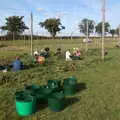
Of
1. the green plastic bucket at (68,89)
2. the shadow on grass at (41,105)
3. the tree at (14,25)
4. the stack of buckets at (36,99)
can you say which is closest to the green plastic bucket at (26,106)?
the stack of buckets at (36,99)

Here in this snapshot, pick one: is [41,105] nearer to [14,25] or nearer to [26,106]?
[26,106]

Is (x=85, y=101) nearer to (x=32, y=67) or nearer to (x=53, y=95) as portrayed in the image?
(x=53, y=95)

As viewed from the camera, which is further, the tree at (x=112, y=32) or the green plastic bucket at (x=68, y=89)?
the tree at (x=112, y=32)

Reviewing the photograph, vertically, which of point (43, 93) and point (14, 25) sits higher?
point (14, 25)

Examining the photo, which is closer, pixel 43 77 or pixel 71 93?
pixel 71 93

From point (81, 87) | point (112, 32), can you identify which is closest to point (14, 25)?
point (112, 32)

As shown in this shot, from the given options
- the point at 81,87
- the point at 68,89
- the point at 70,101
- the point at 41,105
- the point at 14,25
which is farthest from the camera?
the point at 14,25

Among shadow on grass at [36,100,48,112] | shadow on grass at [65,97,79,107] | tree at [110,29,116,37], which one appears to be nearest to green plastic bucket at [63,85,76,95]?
shadow on grass at [65,97,79,107]

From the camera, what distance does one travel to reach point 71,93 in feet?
30.8

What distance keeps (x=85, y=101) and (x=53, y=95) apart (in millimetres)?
1215

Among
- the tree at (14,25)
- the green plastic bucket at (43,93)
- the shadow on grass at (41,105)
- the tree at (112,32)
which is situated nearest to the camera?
the shadow on grass at (41,105)

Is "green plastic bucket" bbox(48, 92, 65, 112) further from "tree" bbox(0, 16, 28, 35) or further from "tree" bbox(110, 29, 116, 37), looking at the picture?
"tree" bbox(110, 29, 116, 37)

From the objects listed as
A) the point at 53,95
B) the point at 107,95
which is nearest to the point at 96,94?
the point at 107,95

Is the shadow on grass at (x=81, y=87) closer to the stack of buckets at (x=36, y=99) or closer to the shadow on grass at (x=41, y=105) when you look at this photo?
the stack of buckets at (x=36, y=99)
